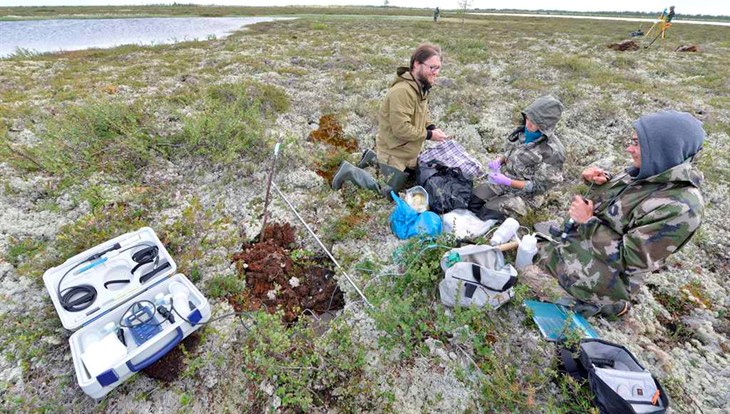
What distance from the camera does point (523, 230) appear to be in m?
4.92

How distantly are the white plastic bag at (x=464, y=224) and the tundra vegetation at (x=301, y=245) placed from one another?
423 millimetres

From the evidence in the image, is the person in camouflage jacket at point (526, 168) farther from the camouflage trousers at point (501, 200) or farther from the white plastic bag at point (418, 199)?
the white plastic bag at point (418, 199)

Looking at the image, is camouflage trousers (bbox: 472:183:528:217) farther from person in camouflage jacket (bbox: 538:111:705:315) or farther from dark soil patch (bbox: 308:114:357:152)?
dark soil patch (bbox: 308:114:357:152)

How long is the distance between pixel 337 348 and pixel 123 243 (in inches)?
116

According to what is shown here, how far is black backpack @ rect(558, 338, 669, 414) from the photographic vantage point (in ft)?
8.15

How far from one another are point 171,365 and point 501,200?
190 inches

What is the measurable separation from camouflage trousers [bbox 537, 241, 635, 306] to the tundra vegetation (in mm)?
509

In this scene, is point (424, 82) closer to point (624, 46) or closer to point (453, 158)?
point (453, 158)

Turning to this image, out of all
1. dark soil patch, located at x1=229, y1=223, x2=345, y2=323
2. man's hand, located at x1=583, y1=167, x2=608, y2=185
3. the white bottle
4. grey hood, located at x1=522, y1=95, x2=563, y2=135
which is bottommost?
dark soil patch, located at x1=229, y1=223, x2=345, y2=323

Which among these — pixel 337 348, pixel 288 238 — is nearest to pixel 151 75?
pixel 288 238

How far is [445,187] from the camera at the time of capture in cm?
502

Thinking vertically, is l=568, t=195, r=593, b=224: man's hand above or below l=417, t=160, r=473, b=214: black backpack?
above

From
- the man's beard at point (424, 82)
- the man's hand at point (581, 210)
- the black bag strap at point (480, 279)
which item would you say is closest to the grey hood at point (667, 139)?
the man's hand at point (581, 210)

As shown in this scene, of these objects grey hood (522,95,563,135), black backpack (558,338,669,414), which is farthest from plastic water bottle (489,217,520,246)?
black backpack (558,338,669,414)
